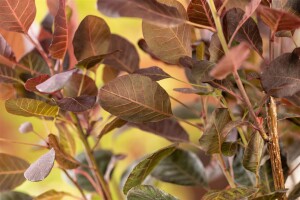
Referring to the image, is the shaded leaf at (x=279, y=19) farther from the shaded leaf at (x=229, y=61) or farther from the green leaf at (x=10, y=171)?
the green leaf at (x=10, y=171)

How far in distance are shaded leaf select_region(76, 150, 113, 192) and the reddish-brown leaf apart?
29 centimetres

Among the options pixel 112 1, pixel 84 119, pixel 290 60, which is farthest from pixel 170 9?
pixel 84 119

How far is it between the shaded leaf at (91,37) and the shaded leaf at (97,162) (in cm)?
27

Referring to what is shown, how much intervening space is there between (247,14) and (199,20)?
60 millimetres

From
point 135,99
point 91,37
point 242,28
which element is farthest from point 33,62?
point 242,28

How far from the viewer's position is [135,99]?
57 centimetres

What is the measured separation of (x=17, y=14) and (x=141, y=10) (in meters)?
0.22

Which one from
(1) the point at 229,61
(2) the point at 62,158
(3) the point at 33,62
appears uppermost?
(1) the point at 229,61

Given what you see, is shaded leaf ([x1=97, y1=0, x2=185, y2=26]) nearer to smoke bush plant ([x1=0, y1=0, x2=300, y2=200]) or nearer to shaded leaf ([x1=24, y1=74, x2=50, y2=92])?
smoke bush plant ([x1=0, y1=0, x2=300, y2=200])

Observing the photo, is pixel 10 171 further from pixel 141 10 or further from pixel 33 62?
pixel 141 10

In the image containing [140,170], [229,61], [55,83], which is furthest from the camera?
[140,170]

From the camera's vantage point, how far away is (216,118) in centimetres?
55

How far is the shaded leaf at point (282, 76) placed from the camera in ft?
1.72

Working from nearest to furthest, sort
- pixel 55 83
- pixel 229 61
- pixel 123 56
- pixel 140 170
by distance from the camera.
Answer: pixel 229 61 < pixel 55 83 < pixel 140 170 < pixel 123 56
